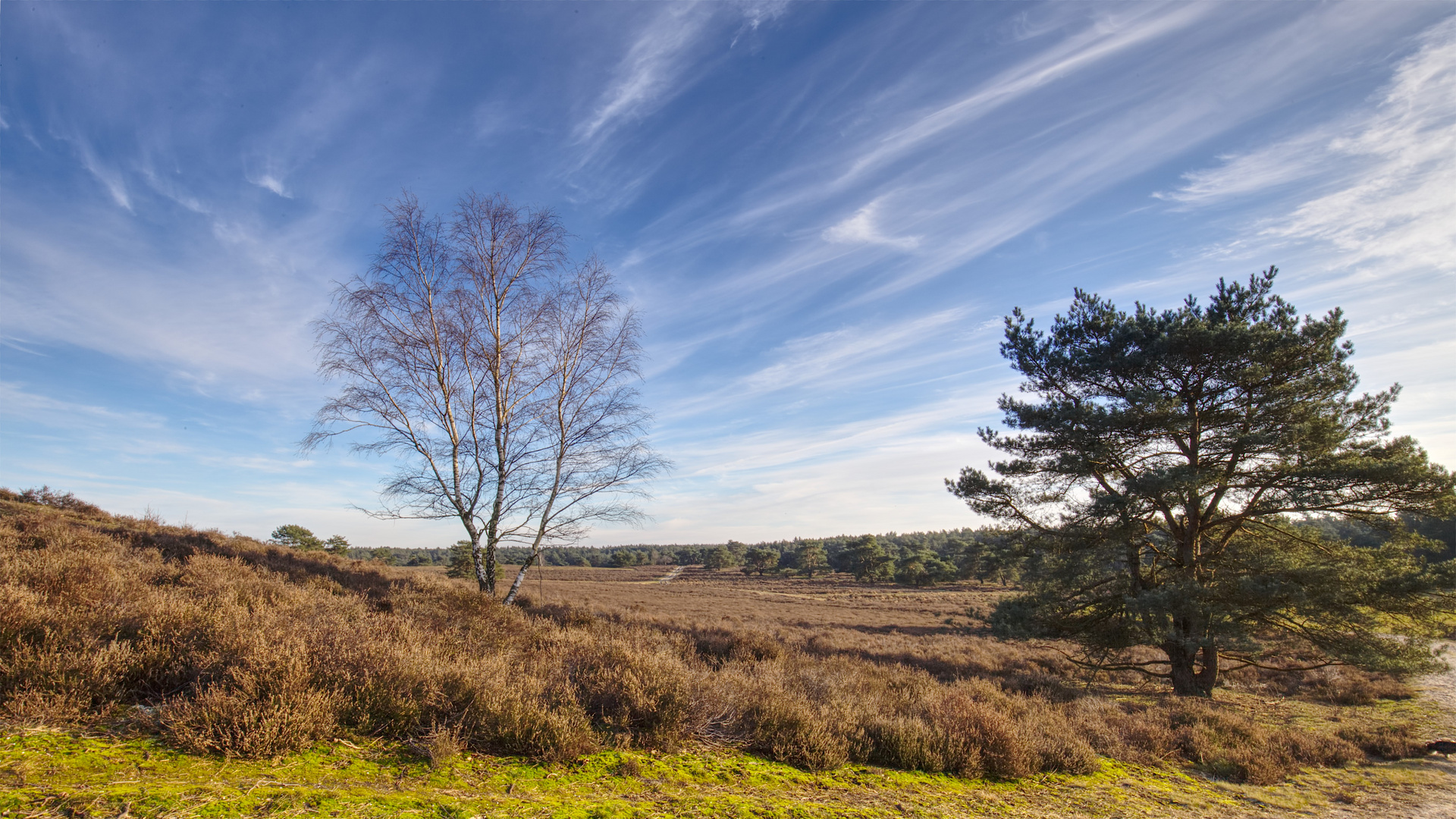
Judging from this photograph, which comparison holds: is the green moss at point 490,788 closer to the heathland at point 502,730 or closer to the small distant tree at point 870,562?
the heathland at point 502,730

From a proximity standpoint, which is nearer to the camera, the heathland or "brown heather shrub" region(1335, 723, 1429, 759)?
the heathland

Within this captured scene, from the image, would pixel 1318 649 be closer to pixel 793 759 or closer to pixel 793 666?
pixel 793 666

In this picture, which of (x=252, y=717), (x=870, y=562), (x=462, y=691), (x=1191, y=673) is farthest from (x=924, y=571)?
(x=252, y=717)

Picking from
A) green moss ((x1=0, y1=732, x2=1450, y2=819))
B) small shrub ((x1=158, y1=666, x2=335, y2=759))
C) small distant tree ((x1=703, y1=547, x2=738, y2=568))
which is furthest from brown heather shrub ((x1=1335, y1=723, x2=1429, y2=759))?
small distant tree ((x1=703, y1=547, x2=738, y2=568))

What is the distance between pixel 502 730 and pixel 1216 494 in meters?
16.6

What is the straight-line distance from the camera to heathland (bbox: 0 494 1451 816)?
3.37 metres

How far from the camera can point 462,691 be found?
15.4 ft

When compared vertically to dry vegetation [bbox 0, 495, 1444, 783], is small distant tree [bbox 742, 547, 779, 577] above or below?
below

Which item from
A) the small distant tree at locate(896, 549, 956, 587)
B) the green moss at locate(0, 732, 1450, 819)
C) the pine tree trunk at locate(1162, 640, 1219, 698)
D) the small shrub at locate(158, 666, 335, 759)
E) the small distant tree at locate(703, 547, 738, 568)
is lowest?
the small distant tree at locate(703, 547, 738, 568)

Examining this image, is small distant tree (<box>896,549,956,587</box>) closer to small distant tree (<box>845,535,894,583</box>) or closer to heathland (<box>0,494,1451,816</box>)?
small distant tree (<box>845,535,894,583</box>)

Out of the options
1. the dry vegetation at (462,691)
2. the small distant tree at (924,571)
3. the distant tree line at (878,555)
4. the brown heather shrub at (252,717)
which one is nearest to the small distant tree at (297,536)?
the distant tree line at (878,555)

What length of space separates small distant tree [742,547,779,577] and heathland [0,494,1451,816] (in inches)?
3393

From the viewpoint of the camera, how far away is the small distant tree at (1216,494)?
1163cm

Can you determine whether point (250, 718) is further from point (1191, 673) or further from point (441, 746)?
point (1191, 673)
